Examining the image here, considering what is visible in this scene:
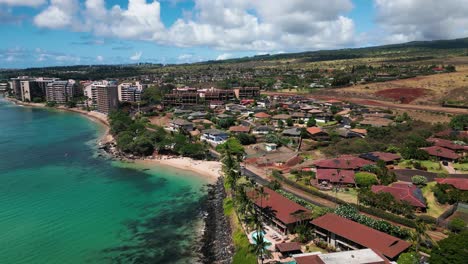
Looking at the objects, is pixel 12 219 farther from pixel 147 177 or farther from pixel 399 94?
pixel 399 94

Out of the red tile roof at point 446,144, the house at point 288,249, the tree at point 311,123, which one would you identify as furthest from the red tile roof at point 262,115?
the house at point 288,249

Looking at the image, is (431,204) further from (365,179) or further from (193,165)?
(193,165)

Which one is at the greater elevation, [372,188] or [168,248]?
[372,188]

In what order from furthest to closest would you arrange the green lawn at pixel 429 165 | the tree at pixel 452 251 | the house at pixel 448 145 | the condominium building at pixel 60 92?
the condominium building at pixel 60 92
the house at pixel 448 145
the green lawn at pixel 429 165
the tree at pixel 452 251

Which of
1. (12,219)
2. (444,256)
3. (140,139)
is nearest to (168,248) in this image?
(12,219)

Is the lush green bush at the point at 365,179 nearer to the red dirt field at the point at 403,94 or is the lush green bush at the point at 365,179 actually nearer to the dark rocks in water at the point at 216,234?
the dark rocks in water at the point at 216,234

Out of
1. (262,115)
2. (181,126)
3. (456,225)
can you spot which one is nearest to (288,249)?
(456,225)
